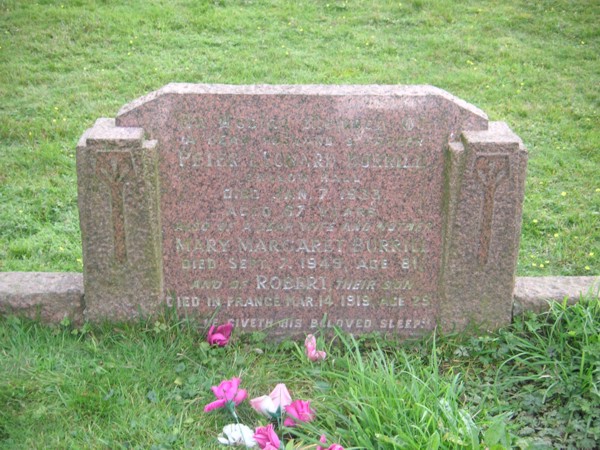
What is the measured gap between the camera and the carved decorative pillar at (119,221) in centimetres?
344

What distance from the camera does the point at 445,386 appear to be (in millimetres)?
3246

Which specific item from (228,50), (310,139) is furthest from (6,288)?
(228,50)

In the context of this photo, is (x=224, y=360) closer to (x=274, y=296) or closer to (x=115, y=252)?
(x=274, y=296)

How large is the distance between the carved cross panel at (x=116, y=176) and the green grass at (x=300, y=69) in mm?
1164

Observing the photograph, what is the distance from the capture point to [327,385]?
3416mm

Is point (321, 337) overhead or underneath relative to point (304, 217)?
underneath

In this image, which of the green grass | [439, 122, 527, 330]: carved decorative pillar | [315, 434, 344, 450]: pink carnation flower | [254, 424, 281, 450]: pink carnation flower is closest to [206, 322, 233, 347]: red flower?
[254, 424, 281, 450]: pink carnation flower

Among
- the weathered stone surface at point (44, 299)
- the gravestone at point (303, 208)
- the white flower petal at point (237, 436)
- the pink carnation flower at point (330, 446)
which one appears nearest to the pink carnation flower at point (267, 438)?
the white flower petal at point (237, 436)

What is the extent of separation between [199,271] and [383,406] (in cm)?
120

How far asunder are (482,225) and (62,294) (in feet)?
6.71

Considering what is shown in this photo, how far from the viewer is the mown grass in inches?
121

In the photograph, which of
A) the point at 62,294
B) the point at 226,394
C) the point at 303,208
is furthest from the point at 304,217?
the point at 62,294

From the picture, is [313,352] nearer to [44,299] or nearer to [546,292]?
[546,292]

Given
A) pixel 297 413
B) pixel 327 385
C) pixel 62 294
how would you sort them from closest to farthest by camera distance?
1. pixel 297 413
2. pixel 327 385
3. pixel 62 294
